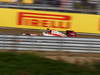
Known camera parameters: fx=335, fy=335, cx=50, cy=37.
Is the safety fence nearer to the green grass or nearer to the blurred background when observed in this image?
the green grass

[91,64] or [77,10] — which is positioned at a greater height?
[77,10]

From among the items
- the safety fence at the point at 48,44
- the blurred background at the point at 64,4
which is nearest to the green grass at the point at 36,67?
the safety fence at the point at 48,44

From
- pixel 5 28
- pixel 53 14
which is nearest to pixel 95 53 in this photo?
pixel 53 14

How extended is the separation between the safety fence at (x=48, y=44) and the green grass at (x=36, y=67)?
1.34 m

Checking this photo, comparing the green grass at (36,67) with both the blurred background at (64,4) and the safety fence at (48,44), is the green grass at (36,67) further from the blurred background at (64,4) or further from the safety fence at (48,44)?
the blurred background at (64,4)

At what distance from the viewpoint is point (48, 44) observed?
40.2 ft

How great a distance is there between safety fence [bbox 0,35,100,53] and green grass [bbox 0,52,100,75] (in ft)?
4.40

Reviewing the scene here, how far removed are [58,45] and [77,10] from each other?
9.94 ft

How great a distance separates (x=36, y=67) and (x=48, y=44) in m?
2.37

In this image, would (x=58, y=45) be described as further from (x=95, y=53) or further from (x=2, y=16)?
(x=2, y=16)

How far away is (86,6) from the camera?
14.5 metres

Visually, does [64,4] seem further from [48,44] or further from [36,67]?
[36,67]

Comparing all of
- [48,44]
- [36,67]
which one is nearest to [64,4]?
[48,44]

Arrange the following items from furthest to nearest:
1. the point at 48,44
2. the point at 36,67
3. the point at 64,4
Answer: the point at 64,4 → the point at 48,44 → the point at 36,67
